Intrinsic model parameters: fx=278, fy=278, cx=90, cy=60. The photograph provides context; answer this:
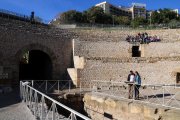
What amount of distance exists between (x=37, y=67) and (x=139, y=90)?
12833mm

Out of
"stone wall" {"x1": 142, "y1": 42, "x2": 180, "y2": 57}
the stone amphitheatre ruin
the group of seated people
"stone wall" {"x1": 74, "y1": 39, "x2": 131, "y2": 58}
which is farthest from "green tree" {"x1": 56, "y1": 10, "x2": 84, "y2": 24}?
"stone wall" {"x1": 142, "y1": 42, "x2": 180, "y2": 57}

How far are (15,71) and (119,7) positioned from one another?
283 ft

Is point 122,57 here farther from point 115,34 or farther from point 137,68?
point 115,34

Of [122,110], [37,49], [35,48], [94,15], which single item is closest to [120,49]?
[37,49]

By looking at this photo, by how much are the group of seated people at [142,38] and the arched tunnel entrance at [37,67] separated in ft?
27.9

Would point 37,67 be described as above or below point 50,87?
above

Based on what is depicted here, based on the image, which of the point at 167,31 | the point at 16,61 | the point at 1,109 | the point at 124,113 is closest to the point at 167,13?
the point at 167,31

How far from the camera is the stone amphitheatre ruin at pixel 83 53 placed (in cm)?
2108

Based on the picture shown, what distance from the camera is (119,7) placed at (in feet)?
339

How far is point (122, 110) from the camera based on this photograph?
1291 centimetres

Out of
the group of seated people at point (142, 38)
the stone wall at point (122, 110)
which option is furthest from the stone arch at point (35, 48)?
the group of seated people at point (142, 38)

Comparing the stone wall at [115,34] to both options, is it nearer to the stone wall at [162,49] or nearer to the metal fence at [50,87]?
the stone wall at [162,49]

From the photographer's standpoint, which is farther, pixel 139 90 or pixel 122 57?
pixel 122 57

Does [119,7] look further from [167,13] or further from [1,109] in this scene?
[1,109]
